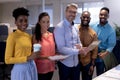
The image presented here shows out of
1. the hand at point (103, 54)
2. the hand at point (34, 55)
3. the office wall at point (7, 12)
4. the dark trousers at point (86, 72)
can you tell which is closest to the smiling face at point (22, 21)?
the hand at point (34, 55)

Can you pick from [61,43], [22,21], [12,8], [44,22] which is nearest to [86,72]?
[61,43]

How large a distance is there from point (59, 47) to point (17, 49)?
563 mm

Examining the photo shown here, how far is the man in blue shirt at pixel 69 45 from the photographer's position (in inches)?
98.3

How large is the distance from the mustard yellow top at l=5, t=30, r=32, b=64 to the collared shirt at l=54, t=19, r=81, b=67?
0.43m

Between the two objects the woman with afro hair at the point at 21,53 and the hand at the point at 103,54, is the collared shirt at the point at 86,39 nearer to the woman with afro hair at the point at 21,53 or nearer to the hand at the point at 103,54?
the hand at the point at 103,54

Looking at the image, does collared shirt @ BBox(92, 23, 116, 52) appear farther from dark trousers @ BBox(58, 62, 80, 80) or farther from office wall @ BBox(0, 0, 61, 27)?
office wall @ BBox(0, 0, 61, 27)

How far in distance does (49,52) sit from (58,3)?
6.27 metres

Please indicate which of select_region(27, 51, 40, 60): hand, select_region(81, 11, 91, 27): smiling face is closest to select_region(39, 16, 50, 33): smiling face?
select_region(27, 51, 40, 60): hand

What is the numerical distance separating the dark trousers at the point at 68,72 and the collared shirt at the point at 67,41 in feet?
0.17

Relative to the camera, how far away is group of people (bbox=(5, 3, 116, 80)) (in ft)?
7.08

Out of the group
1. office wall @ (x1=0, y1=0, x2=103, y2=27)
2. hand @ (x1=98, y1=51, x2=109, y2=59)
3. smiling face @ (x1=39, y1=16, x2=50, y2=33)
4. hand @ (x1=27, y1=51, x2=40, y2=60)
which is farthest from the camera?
office wall @ (x1=0, y1=0, x2=103, y2=27)

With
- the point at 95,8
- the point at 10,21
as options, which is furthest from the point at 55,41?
the point at 10,21

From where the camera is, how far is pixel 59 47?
2.50 m

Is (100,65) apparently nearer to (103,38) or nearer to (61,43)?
(103,38)
